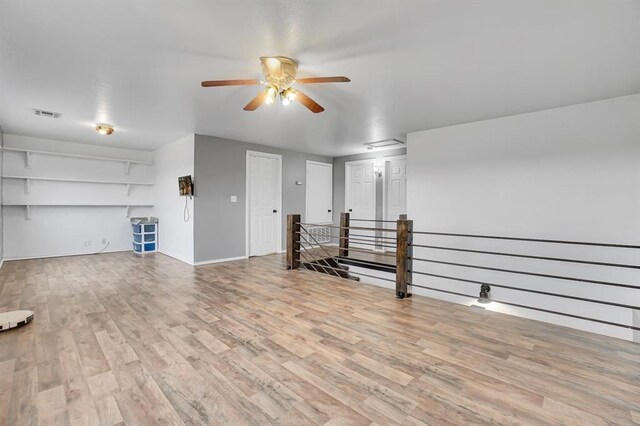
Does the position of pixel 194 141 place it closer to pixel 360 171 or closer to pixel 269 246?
pixel 269 246

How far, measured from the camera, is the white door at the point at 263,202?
606cm

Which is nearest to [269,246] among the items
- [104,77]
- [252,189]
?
[252,189]

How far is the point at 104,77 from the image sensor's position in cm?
287

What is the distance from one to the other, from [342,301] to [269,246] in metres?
3.35

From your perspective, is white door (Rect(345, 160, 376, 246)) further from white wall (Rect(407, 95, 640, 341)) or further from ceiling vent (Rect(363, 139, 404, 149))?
white wall (Rect(407, 95, 640, 341))

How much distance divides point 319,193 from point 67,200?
5570 mm

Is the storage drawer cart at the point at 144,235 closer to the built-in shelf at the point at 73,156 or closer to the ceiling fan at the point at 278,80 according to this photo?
the built-in shelf at the point at 73,156

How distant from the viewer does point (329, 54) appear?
2.39m

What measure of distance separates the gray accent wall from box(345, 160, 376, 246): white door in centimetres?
236

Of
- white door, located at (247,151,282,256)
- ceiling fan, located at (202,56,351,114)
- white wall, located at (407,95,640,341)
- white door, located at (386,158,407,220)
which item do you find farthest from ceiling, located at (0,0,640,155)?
white door, located at (386,158,407,220)

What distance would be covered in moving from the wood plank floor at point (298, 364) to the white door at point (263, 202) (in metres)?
2.70

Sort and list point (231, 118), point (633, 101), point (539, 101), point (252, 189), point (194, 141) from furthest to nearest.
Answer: point (252, 189)
point (194, 141)
point (231, 118)
point (539, 101)
point (633, 101)

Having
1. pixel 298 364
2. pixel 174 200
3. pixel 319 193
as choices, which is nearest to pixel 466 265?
pixel 298 364

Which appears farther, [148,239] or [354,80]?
[148,239]
